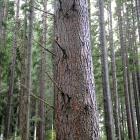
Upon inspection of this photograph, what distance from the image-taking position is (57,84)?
2.98 metres

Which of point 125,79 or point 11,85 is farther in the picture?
point 11,85

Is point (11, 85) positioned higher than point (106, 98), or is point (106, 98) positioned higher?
point (11, 85)

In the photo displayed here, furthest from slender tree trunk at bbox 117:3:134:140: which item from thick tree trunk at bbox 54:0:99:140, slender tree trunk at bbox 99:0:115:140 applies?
thick tree trunk at bbox 54:0:99:140

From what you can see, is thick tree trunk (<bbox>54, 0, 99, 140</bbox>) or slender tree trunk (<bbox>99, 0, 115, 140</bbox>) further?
slender tree trunk (<bbox>99, 0, 115, 140</bbox>)

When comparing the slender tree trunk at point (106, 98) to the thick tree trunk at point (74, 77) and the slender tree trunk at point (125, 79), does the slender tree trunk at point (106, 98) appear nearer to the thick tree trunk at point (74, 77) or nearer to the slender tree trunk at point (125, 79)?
the slender tree trunk at point (125, 79)

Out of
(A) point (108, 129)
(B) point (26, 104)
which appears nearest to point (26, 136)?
(B) point (26, 104)

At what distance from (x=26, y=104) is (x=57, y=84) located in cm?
1045

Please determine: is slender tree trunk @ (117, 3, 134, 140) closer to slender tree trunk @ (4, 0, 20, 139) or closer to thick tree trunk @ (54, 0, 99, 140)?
slender tree trunk @ (4, 0, 20, 139)

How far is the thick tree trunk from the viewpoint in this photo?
9.37ft

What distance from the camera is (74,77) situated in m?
2.99

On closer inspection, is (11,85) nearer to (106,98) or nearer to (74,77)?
(106,98)

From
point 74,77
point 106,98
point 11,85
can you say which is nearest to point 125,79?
point 11,85

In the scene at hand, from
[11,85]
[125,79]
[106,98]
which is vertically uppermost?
[125,79]

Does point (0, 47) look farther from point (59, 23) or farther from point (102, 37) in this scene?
point (59, 23)
